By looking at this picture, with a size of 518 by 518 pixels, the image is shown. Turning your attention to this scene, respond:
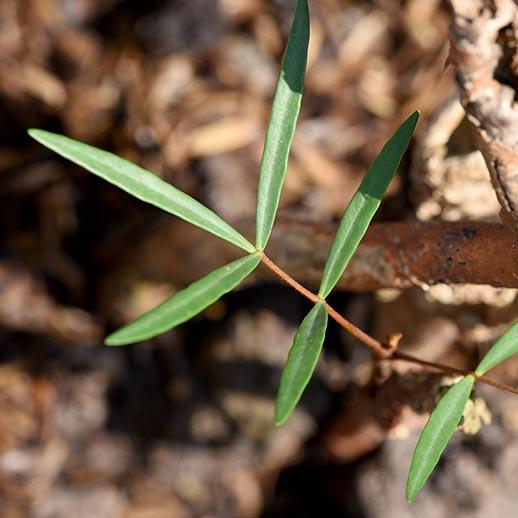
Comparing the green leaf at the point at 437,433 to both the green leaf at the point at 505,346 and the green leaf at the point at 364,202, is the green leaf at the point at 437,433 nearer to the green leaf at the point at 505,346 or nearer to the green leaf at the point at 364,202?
the green leaf at the point at 505,346

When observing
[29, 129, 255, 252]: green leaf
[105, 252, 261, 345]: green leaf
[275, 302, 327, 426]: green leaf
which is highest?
[29, 129, 255, 252]: green leaf

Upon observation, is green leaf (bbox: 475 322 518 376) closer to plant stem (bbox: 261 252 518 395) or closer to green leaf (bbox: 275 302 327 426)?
plant stem (bbox: 261 252 518 395)

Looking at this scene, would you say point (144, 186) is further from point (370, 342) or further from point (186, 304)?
point (370, 342)

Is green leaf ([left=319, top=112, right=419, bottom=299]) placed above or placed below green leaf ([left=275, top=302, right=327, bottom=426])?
above

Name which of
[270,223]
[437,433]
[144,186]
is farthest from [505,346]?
[144,186]

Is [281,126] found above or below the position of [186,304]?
above

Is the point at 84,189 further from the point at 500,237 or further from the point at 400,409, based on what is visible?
the point at 500,237

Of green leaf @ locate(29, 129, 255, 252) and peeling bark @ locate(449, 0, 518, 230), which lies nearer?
peeling bark @ locate(449, 0, 518, 230)

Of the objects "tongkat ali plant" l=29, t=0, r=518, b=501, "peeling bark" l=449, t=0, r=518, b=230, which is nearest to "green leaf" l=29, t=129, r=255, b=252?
"tongkat ali plant" l=29, t=0, r=518, b=501
